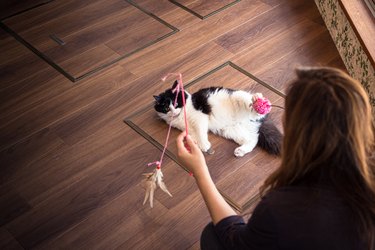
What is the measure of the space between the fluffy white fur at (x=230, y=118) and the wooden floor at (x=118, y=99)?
0.19ft

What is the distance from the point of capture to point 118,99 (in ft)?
8.13

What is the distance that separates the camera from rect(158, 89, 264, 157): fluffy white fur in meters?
2.18

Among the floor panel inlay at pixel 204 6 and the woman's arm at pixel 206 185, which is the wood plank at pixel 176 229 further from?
the floor panel inlay at pixel 204 6

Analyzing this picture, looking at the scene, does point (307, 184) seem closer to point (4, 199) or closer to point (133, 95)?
point (4, 199)

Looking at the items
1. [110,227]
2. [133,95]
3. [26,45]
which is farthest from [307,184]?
[26,45]

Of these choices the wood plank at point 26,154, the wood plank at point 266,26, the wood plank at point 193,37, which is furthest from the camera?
the wood plank at point 266,26

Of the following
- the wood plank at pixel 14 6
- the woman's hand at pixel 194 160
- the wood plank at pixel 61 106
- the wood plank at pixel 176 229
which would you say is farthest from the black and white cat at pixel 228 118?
the wood plank at pixel 14 6

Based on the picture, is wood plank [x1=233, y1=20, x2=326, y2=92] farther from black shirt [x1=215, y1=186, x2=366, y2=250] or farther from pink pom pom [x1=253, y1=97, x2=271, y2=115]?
black shirt [x1=215, y1=186, x2=366, y2=250]

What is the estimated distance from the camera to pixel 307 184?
45.9 inches

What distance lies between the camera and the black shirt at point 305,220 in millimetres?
1127

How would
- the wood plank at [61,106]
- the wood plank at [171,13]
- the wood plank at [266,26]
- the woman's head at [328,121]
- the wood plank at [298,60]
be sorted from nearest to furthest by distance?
1. the woman's head at [328,121]
2. the wood plank at [61,106]
3. the wood plank at [298,60]
4. the wood plank at [266,26]
5. the wood plank at [171,13]

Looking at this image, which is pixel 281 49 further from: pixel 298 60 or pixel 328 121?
pixel 328 121

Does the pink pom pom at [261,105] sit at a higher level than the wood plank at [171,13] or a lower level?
higher

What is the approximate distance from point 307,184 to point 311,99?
20cm
